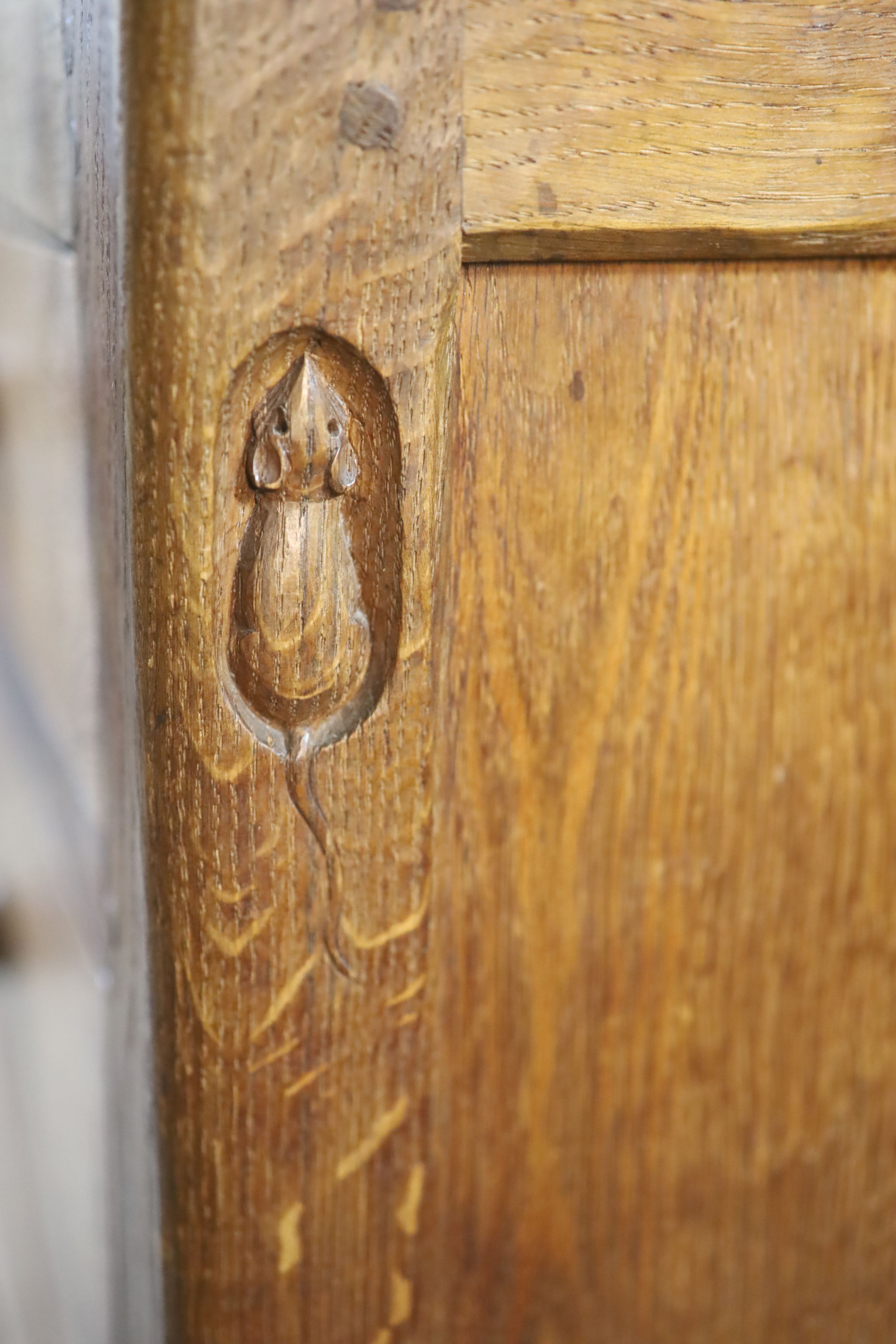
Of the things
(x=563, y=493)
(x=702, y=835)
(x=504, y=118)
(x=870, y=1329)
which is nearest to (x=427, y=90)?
(x=504, y=118)

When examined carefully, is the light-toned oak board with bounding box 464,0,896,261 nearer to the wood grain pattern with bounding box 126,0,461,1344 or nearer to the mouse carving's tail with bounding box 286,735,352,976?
the wood grain pattern with bounding box 126,0,461,1344

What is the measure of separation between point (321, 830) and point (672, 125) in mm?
260

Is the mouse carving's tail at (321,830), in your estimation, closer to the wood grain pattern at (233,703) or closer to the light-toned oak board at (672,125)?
the wood grain pattern at (233,703)

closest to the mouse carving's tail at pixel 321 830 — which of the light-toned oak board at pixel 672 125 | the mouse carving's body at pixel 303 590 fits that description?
the mouse carving's body at pixel 303 590

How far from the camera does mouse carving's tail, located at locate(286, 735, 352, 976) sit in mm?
355

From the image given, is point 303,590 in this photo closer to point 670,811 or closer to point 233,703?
point 233,703

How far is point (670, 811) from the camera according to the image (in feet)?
1.44

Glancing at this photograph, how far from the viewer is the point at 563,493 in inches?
15.7

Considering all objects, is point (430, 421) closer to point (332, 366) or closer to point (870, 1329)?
point (332, 366)

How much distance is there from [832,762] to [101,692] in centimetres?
40

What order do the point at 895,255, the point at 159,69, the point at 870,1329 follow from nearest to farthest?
the point at 159,69
the point at 895,255
the point at 870,1329

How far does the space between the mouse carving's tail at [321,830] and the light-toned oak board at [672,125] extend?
0.58ft

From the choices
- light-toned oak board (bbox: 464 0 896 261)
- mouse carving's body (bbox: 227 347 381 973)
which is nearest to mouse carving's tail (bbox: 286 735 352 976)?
mouse carving's body (bbox: 227 347 381 973)

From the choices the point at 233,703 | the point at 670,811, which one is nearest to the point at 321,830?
the point at 233,703
